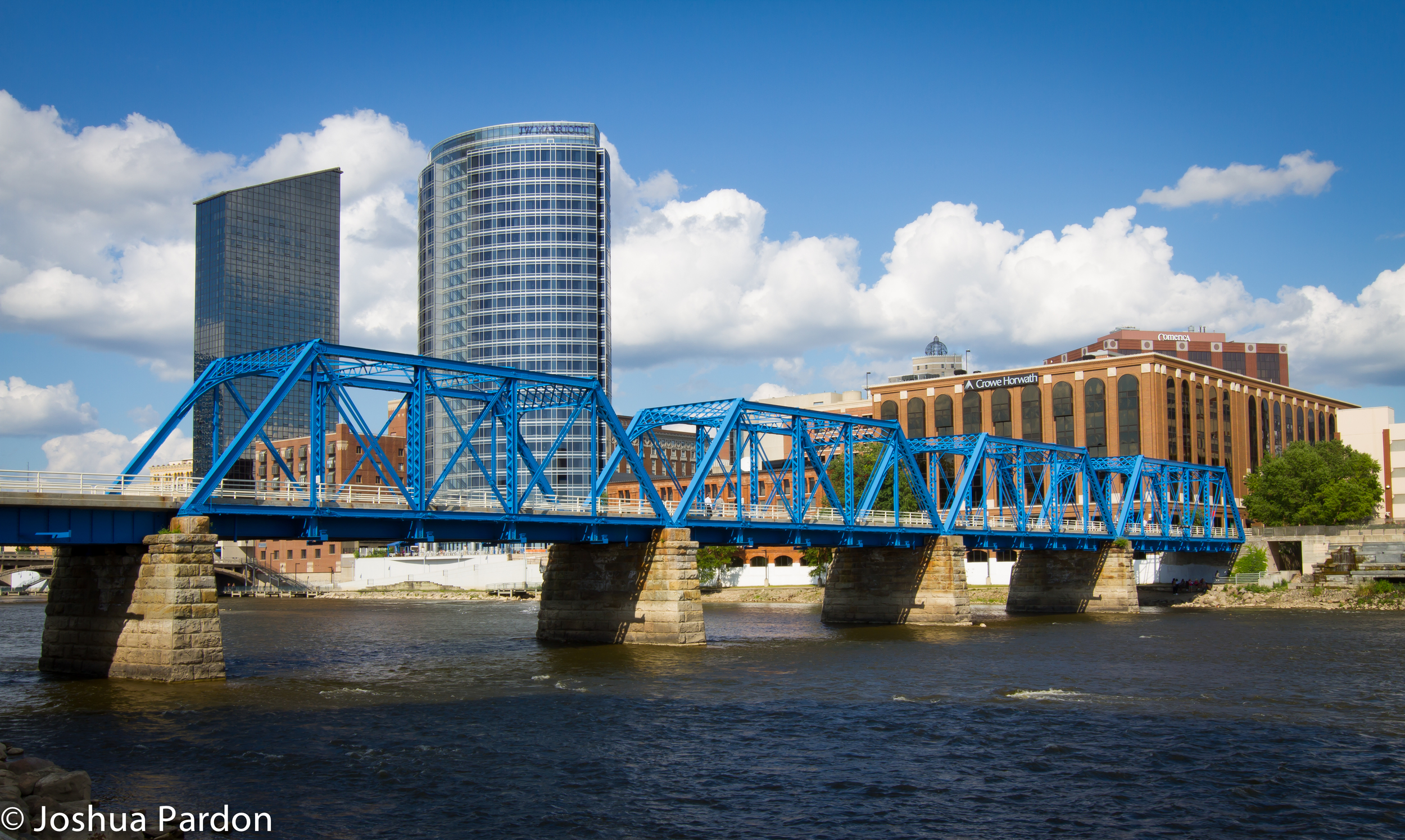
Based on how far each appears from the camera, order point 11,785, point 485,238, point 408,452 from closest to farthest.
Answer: point 11,785 < point 408,452 < point 485,238

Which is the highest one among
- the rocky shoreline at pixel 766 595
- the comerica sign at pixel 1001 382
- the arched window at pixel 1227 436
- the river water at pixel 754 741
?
the comerica sign at pixel 1001 382

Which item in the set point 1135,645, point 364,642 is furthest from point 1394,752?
point 364,642

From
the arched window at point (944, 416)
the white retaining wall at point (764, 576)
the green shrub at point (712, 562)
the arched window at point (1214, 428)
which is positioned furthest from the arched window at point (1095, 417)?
the green shrub at point (712, 562)

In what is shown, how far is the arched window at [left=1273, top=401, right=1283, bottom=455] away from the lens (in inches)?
5792

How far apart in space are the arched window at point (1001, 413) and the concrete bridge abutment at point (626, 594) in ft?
281

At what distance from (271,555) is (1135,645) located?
140337 millimetres

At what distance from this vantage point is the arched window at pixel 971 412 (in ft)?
460

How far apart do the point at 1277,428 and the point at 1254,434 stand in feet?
28.8

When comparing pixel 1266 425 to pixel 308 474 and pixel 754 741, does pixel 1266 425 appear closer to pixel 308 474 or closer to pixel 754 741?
pixel 308 474

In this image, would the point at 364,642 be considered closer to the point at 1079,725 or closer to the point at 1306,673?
the point at 1079,725

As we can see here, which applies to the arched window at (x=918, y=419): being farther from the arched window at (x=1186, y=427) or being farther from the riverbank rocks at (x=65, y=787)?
the riverbank rocks at (x=65, y=787)

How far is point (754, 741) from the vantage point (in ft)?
109

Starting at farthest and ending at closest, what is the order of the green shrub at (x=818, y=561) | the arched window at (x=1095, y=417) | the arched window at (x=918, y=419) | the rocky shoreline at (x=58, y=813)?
the arched window at (x=918, y=419) < the arched window at (x=1095, y=417) < the green shrub at (x=818, y=561) < the rocky shoreline at (x=58, y=813)

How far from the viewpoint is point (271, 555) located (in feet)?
562
